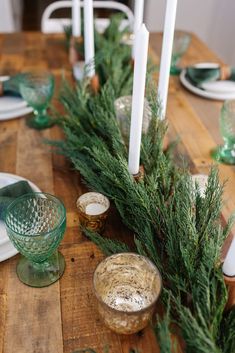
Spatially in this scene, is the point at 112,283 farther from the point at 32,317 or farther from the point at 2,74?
the point at 2,74

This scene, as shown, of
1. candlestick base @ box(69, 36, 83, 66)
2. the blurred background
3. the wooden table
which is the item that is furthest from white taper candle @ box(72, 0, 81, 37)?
the blurred background

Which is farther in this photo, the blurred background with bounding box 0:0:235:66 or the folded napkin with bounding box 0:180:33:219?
the blurred background with bounding box 0:0:235:66

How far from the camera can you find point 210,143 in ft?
3.30

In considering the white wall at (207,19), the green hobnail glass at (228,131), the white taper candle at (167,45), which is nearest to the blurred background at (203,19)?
the white wall at (207,19)

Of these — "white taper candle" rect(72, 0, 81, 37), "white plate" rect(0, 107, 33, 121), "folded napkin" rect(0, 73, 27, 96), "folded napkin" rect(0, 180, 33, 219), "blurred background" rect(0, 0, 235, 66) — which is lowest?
"blurred background" rect(0, 0, 235, 66)

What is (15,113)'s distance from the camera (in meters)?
1.10

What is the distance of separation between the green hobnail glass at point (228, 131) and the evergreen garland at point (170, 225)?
220 mm

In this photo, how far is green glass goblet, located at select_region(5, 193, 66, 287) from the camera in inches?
24.2

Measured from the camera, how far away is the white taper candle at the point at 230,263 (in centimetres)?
52

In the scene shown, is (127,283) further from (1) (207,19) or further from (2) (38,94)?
(1) (207,19)

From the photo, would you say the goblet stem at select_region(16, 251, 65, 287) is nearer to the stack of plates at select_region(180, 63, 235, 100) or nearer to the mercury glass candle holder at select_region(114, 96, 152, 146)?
the mercury glass candle holder at select_region(114, 96, 152, 146)

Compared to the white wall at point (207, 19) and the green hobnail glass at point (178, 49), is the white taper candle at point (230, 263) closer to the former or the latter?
the green hobnail glass at point (178, 49)

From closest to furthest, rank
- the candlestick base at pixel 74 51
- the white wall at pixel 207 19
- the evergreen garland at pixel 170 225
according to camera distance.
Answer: the evergreen garland at pixel 170 225 < the candlestick base at pixel 74 51 < the white wall at pixel 207 19

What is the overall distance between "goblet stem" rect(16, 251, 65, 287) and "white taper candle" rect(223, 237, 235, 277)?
11.2 inches
